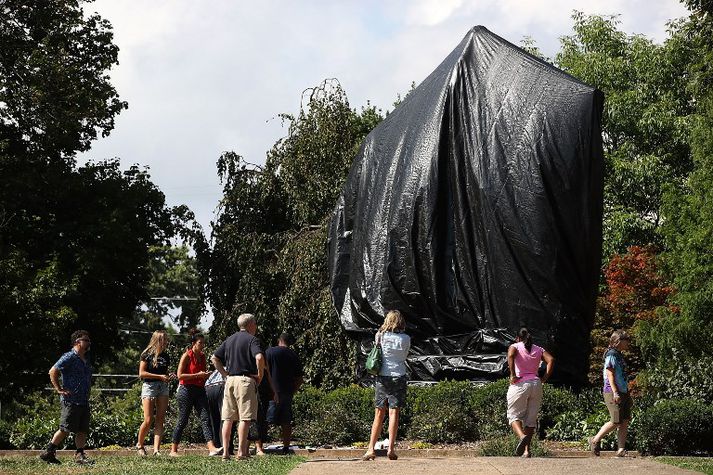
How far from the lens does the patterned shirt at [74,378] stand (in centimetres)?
1238

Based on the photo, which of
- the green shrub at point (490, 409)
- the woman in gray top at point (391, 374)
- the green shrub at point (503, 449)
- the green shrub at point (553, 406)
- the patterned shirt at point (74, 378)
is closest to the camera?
the woman in gray top at point (391, 374)

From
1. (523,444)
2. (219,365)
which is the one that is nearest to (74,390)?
(219,365)

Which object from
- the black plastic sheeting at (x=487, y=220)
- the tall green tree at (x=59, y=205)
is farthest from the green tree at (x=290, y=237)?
the black plastic sheeting at (x=487, y=220)

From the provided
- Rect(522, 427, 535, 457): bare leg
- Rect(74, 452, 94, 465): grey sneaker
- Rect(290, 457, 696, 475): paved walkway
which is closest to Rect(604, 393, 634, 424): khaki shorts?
Rect(522, 427, 535, 457): bare leg

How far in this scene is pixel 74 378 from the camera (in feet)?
40.7

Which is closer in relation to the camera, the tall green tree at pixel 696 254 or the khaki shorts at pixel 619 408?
the khaki shorts at pixel 619 408

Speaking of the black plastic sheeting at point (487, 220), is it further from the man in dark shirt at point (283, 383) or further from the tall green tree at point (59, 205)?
the tall green tree at point (59, 205)

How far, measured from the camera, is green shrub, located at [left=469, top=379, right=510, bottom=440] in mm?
14633

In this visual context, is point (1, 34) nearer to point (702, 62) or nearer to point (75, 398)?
point (702, 62)

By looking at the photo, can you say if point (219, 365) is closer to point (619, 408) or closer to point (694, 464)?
point (619, 408)

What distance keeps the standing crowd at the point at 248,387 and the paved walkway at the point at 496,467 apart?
89 cm

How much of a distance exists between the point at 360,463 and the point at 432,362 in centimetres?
566

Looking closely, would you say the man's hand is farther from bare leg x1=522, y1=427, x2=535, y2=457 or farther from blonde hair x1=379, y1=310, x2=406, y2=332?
bare leg x1=522, y1=427, x2=535, y2=457

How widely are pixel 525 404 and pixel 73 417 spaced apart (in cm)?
463
